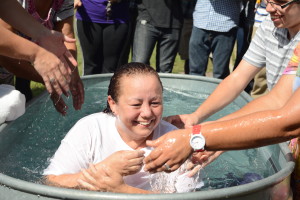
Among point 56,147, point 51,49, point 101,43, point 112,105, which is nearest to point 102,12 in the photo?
point 101,43

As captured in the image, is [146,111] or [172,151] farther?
[146,111]

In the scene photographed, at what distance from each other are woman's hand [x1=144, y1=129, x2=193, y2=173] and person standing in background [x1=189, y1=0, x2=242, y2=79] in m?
2.87

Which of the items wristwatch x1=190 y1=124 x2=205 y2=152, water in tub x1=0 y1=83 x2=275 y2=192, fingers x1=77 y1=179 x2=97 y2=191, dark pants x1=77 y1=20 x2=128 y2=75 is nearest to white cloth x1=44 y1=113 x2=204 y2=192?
water in tub x1=0 y1=83 x2=275 y2=192

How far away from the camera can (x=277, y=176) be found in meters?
2.38

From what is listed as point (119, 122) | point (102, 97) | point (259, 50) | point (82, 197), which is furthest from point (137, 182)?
point (102, 97)

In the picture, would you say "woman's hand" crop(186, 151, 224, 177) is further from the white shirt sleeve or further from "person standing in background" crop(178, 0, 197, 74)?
"person standing in background" crop(178, 0, 197, 74)

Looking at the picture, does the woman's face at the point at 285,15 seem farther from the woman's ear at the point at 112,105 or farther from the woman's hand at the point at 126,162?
the woman's hand at the point at 126,162

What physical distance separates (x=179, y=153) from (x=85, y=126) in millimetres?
833

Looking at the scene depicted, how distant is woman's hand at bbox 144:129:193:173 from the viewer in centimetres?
234

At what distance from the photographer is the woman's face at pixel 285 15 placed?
299cm

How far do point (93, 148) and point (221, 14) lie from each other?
103 inches

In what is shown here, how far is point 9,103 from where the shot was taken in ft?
9.61

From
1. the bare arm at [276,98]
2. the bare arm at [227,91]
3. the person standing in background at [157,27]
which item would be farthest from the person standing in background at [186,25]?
the bare arm at [276,98]

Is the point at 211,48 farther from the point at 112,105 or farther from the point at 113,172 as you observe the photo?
the point at 113,172
